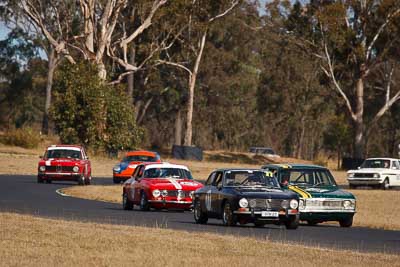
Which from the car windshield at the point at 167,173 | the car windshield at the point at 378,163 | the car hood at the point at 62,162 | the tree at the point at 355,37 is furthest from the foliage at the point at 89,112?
the car windshield at the point at 167,173

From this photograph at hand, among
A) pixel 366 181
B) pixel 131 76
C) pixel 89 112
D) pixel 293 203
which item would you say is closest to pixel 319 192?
pixel 293 203

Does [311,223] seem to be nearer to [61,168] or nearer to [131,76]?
[61,168]

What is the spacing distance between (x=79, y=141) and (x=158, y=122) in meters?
35.7

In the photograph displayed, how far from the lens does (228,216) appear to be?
24391 millimetres

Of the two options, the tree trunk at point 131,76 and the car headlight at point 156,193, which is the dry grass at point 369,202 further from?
the tree trunk at point 131,76

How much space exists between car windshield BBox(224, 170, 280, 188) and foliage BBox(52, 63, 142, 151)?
4674 centimetres

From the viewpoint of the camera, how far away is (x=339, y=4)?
75250mm

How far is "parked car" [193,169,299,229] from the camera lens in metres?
23.9

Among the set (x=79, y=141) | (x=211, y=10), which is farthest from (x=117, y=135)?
(x=211, y=10)

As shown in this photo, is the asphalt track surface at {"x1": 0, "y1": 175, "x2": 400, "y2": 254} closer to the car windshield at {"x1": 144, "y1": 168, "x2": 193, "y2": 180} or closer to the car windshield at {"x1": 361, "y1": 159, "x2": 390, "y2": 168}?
the car windshield at {"x1": 144, "y1": 168, "x2": 193, "y2": 180}

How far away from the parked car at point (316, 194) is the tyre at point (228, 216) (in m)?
1.60

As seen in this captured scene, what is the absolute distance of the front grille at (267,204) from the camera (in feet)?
78.3

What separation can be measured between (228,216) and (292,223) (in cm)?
140

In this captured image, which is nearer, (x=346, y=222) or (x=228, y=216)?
(x=228, y=216)
